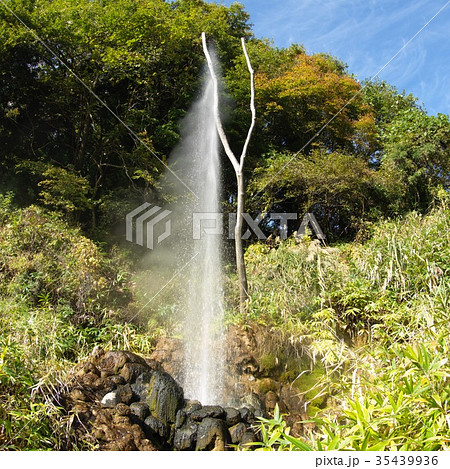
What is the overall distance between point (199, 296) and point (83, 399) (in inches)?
139

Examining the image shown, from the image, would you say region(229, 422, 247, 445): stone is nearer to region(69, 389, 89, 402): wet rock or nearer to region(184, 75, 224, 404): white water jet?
region(184, 75, 224, 404): white water jet

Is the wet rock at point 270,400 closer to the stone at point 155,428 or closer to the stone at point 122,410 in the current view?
the stone at point 155,428

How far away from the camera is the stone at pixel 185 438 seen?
13.7 feet

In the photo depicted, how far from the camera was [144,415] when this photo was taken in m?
4.37

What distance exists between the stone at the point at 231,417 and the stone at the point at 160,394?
488 mm

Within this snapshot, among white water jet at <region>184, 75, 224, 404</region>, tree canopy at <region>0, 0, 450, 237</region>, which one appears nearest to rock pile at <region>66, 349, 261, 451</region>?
white water jet at <region>184, 75, 224, 404</region>

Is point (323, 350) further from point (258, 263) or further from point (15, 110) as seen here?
point (15, 110)

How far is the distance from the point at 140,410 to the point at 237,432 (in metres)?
0.98

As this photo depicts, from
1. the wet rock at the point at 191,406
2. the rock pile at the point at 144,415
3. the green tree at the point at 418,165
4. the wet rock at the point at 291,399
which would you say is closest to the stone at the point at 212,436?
the rock pile at the point at 144,415

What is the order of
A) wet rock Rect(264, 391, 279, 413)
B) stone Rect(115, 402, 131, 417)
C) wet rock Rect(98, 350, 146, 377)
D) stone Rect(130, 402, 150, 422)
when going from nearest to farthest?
stone Rect(115, 402, 131, 417)
stone Rect(130, 402, 150, 422)
wet rock Rect(264, 391, 279, 413)
wet rock Rect(98, 350, 146, 377)

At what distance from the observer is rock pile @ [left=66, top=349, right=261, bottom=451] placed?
3.83m

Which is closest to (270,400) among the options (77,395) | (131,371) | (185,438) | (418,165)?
(185,438)

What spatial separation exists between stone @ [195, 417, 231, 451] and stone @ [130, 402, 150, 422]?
0.56 m

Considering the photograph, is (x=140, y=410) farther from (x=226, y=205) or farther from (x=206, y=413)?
(x=226, y=205)
